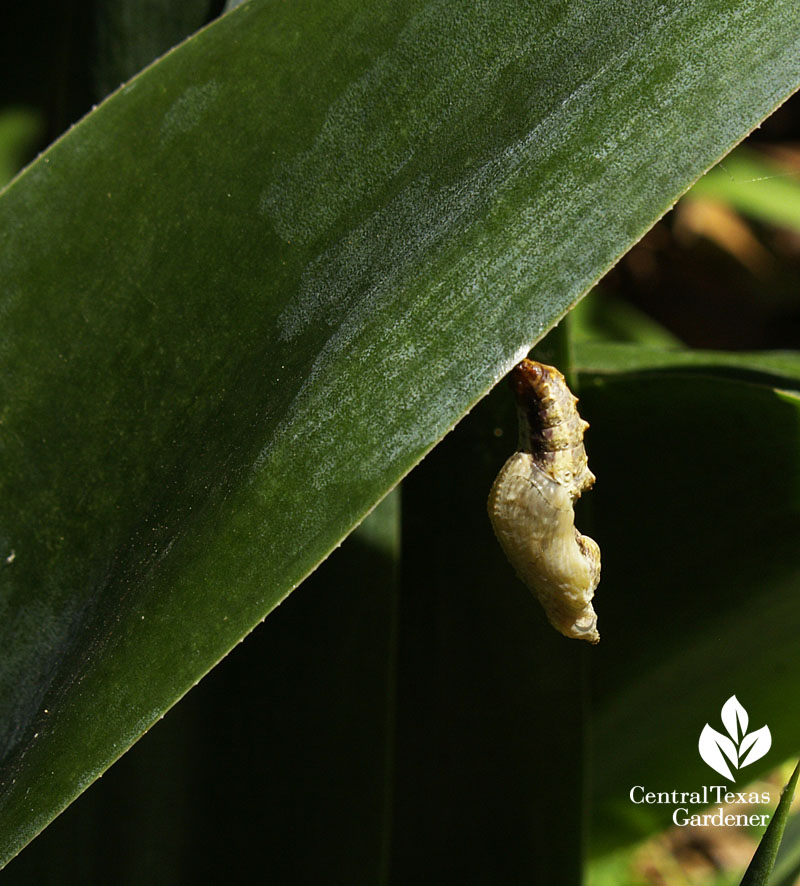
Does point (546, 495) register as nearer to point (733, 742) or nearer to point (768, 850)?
point (768, 850)

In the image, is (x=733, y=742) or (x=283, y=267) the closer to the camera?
(x=283, y=267)

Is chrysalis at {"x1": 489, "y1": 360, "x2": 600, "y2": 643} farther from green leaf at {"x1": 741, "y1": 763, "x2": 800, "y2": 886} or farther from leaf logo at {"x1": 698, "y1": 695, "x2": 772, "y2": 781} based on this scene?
leaf logo at {"x1": 698, "y1": 695, "x2": 772, "y2": 781}

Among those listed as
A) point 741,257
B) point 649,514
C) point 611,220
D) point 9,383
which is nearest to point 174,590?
point 9,383

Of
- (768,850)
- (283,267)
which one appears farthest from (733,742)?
(283,267)

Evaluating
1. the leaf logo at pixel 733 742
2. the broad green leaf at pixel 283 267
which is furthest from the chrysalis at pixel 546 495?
the leaf logo at pixel 733 742

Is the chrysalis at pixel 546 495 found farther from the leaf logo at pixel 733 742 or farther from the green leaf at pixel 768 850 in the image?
the leaf logo at pixel 733 742

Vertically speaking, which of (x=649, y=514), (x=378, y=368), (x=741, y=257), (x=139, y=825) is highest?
(x=741, y=257)

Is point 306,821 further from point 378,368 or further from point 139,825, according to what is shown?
point 378,368

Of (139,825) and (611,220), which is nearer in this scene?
(611,220)
